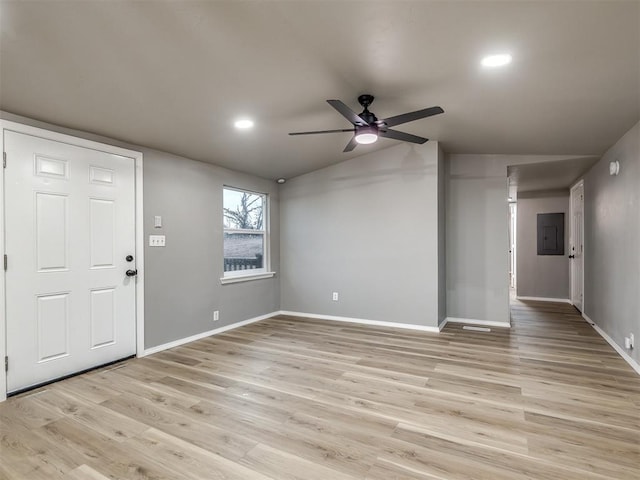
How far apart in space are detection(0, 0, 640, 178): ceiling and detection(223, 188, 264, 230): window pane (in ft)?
4.55

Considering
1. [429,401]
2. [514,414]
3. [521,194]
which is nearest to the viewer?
[514,414]

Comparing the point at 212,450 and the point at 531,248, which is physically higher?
the point at 531,248

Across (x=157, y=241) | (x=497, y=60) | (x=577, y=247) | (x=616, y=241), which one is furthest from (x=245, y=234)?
(x=577, y=247)

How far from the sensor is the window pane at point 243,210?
5051 millimetres

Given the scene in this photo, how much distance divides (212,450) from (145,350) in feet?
7.00

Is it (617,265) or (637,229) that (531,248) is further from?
(637,229)

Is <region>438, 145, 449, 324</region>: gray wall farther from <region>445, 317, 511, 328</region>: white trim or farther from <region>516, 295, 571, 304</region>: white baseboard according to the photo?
<region>516, 295, 571, 304</region>: white baseboard

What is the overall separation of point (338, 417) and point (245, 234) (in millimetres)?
3469

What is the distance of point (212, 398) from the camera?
2.72 meters

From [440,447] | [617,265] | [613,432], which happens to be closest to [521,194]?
[617,265]

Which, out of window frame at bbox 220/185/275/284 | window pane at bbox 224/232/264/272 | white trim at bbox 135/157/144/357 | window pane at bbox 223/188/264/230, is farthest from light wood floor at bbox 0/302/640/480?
window pane at bbox 223/188/264/230

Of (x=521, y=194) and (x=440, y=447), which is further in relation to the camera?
(x=521, y=194)

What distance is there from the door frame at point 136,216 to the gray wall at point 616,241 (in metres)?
4.94

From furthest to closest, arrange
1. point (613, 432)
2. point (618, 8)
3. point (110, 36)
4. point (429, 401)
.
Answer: point (429, 401) → point (613, 432) → point (110, 36) → point (618, 8)
